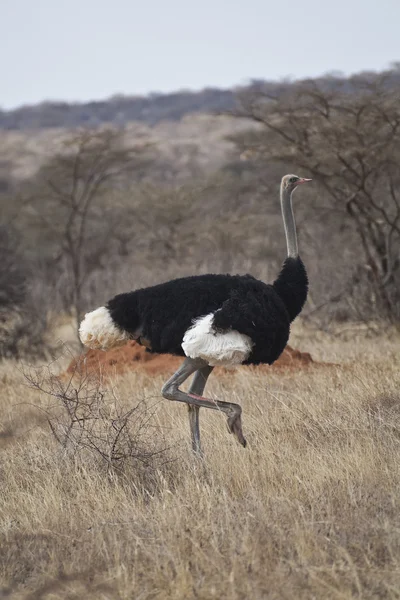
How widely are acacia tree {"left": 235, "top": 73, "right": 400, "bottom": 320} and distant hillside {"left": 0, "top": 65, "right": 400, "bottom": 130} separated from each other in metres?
89.3

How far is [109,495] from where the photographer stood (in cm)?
469

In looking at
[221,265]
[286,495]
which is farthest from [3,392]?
[221,265]

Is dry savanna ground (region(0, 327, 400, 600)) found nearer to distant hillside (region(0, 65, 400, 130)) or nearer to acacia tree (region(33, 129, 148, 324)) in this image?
acacia tree (region(33, 129, 148, 324))

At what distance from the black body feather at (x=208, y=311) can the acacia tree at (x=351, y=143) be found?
20.4ft

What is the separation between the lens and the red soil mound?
8.63m

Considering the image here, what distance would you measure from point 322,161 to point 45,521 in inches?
319

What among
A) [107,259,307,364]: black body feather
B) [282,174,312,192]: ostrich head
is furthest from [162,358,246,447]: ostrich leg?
[282,174,312,192]: ostrich head

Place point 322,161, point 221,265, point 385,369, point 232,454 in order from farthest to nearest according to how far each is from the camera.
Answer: point 221,265
point 322,161
point 385,369
point 232,454

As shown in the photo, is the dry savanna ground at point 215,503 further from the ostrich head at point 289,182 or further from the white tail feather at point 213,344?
the ostrich head at point 289,182

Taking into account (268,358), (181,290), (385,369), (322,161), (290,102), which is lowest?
(385,369)

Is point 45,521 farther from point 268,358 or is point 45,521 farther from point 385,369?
point 385,369

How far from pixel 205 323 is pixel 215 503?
1.04 metres

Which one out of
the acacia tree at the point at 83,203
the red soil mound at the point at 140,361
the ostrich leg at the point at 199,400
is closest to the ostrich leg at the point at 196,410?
the ostrich leg at the point at 199,400

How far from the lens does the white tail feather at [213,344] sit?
503 centimetres
